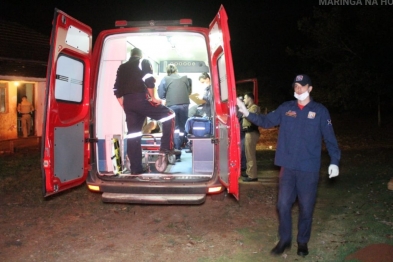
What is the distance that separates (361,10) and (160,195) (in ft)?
50.0

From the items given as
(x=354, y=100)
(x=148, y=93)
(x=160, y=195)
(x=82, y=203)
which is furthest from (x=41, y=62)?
(x=354, y=100)

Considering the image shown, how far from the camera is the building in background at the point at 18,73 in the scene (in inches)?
570

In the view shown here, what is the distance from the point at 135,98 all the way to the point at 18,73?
33.4ft

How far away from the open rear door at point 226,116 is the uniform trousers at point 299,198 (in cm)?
54

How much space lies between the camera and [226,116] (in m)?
5.10

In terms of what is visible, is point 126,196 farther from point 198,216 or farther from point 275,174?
point 275,174

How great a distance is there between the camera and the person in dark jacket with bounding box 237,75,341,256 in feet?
15.5

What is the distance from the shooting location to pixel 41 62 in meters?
14.9

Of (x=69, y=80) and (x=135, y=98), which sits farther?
(x=135, y=98)

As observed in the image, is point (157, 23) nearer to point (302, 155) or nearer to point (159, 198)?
point (159, 198)

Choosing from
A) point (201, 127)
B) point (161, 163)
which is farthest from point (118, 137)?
point (201, 127)

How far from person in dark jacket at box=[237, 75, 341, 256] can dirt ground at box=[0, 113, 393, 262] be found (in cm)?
30

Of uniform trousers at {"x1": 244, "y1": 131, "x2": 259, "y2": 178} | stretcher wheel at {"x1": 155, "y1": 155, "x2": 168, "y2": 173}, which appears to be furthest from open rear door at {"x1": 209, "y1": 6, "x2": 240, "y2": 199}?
uniform trousers at {"x1": 244, "y1": 131, "x2": 259, "y2": 178}

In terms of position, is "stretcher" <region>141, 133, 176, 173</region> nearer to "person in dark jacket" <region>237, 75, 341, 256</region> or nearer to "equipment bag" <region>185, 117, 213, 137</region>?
"equipment bag" <region>185, 117, 213, 137</region>
